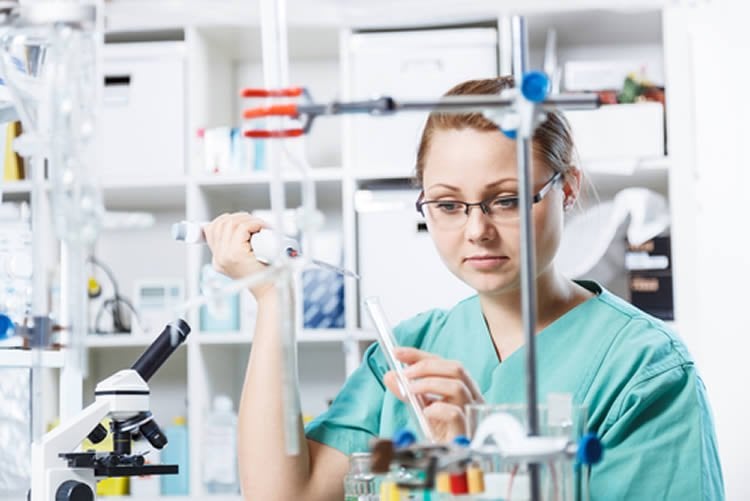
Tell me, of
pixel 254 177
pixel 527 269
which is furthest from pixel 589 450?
pixel 254 177

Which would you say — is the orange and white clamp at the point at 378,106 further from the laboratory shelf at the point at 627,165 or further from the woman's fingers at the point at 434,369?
the laboratory shelf at the point at 627,165

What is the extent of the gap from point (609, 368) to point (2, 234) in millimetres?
870

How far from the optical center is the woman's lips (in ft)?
4.20

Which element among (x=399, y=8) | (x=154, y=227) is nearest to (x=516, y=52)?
(x=399, y=8)

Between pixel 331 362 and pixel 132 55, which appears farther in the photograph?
pixel 331 362

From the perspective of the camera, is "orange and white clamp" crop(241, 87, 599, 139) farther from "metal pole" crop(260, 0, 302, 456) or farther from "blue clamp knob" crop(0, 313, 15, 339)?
"blue clamp knob" crop(0, 313, 15, 339)

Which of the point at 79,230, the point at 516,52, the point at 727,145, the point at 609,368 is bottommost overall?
the point at 609,368

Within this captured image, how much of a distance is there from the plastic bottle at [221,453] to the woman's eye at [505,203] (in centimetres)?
161

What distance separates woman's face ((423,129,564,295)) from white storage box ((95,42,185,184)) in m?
1.54

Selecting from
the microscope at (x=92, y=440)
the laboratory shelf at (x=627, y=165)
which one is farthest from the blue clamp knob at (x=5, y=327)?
the laboratory shelf at (x=627, y=165)

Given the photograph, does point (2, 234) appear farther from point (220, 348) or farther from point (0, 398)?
point (220, 348)

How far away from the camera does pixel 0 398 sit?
146 centimetres

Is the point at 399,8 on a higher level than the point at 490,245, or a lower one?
higher

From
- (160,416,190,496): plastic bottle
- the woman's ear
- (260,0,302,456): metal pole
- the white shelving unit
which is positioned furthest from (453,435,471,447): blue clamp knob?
(160,416,190,496): plastic bottle
